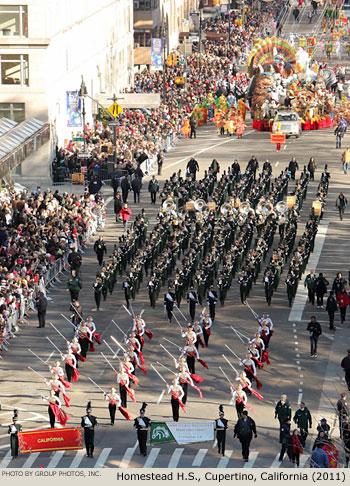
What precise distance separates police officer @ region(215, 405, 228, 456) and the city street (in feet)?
0.80

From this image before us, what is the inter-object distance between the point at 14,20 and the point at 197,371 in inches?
1289

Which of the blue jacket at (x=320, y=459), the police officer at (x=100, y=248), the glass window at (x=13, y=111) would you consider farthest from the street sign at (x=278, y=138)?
the blue jacket at (x=320, y=459)

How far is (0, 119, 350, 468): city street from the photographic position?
3086cm

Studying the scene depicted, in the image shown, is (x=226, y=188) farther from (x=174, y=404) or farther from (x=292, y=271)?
(x=174, y=404)

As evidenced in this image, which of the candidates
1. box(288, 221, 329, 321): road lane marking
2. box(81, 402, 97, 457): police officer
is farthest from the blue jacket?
box(288, 221, 329, 321): road lane marking

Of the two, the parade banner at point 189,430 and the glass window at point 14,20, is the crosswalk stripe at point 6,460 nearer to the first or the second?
the parade banner at point 189,430

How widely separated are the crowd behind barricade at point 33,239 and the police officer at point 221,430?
9.68 metres

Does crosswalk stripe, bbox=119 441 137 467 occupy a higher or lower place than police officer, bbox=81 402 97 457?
lower

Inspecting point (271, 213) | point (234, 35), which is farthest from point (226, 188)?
point (234, 35)

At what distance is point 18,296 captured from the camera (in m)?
40.4

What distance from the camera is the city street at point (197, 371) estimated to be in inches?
1215

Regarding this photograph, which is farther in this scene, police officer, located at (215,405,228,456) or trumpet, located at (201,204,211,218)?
trumpet, located at (201,204,211,218)

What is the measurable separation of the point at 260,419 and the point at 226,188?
25.1 metres

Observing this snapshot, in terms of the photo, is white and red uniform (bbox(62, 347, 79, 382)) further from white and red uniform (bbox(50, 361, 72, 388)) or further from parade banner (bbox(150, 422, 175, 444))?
parade banner (bbox(150, 422, 175, 444))
